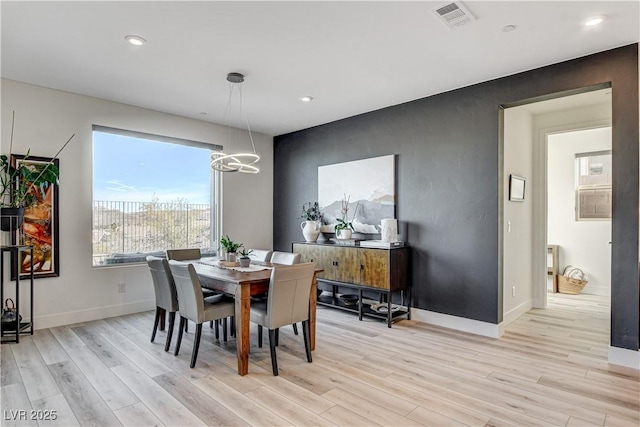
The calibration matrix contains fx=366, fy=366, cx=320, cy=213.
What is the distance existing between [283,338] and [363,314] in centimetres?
123

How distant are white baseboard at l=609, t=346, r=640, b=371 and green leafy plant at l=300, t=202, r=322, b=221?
3765 mm

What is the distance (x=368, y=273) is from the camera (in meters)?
4.41

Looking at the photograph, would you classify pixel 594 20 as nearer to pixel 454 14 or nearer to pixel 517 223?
pixel 454 14

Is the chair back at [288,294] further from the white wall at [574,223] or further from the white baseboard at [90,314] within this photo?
the white wall at [574,223]

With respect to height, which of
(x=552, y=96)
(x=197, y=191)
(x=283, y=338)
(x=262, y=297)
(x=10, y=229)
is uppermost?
(x=552, y=96)

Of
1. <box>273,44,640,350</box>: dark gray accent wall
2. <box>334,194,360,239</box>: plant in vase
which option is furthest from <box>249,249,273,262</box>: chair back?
<box>273,44,640,350</box>: dark gray accent wall

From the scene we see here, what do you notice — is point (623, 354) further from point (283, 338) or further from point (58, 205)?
point (58, 205)

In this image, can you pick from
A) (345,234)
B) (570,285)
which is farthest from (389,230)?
(570,285)

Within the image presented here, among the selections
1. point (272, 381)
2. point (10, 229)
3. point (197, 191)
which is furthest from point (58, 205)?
point (272, 381)

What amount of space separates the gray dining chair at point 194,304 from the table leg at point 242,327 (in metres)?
0.33

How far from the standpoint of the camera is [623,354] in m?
3.10

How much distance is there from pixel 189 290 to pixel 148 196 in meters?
2.50

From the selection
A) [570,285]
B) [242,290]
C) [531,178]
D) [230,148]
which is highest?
[230,148]

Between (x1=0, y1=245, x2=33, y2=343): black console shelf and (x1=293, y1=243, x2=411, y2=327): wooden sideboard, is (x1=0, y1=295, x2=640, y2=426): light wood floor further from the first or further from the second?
(x1=293, y1=243, x2=411, y2=327): wooden sideboard
